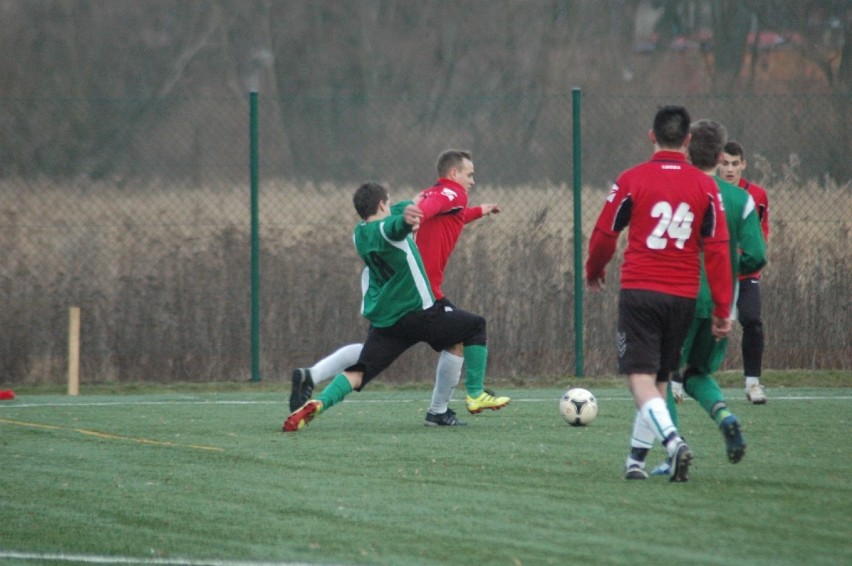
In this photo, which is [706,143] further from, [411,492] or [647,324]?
[411,492]

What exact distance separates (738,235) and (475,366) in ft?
9.61

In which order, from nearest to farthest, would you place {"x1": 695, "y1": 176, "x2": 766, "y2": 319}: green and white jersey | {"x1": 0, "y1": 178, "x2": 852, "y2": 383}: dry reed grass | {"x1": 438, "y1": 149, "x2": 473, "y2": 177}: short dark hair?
1. {"x1": 695, "y1": 176, "x2": 766, "y2": 319}: green and white jersey
2. {"x1": 438, "y1": 149, "x2": 473, "y2": 177}: short dark hair
3. {"x1": 0, "y1": 178, "x2": 852, "y2": 383}: dry reed grass

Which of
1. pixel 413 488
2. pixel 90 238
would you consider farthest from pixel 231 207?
pixel 413 488

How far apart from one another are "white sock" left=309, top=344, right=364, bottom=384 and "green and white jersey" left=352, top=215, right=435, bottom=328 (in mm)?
522

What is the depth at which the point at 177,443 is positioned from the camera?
8.28m

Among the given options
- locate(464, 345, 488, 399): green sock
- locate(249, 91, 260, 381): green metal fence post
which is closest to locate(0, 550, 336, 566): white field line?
locate(464, 345, 488, 399): green sock

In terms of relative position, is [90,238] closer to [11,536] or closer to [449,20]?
[11,536]

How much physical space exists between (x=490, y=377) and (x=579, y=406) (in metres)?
4.11

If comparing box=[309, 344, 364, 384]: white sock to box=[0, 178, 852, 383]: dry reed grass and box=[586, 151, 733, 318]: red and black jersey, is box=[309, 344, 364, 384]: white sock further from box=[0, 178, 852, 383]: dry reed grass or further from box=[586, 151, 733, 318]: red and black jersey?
box=[0, 178, 852, 383]: dry reed grass

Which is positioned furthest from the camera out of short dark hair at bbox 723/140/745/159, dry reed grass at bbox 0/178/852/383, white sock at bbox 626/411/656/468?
dry reed grass at bbox 0/178/852/383

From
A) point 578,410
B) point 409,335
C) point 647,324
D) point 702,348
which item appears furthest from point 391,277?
point 647,324

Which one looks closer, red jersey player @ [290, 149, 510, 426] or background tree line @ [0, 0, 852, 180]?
red jersey player @ [290, 149, 510, 426]

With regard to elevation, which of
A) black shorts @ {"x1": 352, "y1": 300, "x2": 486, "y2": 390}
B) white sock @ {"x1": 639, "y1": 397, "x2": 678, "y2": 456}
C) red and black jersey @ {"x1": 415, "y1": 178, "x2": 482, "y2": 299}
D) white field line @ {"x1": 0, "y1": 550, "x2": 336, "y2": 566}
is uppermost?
red and black jersey @ {"x1": 415, "y1": 178, "x2": 482, "y2": 299}

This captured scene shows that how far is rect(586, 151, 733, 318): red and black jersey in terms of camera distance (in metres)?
6.41
